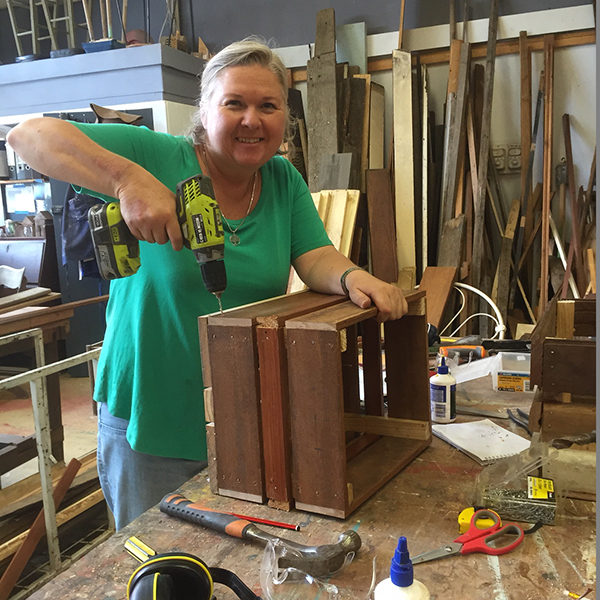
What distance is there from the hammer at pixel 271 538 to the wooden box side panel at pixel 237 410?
0.10 m

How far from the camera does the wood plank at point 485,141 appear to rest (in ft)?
13.9

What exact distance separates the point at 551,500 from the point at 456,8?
429 cm

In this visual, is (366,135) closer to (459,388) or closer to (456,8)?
(456,8)

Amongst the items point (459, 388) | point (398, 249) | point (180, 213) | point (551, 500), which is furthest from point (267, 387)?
point (398, 249)

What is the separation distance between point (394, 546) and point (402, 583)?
0.21 meters

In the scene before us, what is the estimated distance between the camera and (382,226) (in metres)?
4.37

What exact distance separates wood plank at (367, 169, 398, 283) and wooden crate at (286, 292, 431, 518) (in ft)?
9.14

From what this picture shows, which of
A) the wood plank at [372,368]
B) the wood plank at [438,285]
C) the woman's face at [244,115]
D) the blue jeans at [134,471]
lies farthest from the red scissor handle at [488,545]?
the wood plank at [438,285]

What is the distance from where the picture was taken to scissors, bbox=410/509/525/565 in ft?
3.26

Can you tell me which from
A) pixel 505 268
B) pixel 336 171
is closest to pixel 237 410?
pixel 336 171

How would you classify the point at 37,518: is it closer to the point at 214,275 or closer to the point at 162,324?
the point at 162,324

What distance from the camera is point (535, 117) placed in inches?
170

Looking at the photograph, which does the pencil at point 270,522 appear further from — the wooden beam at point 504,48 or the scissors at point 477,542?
the wooden beam at point 504,48

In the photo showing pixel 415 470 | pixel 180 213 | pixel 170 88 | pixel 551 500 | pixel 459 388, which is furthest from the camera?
pixel 170 88
